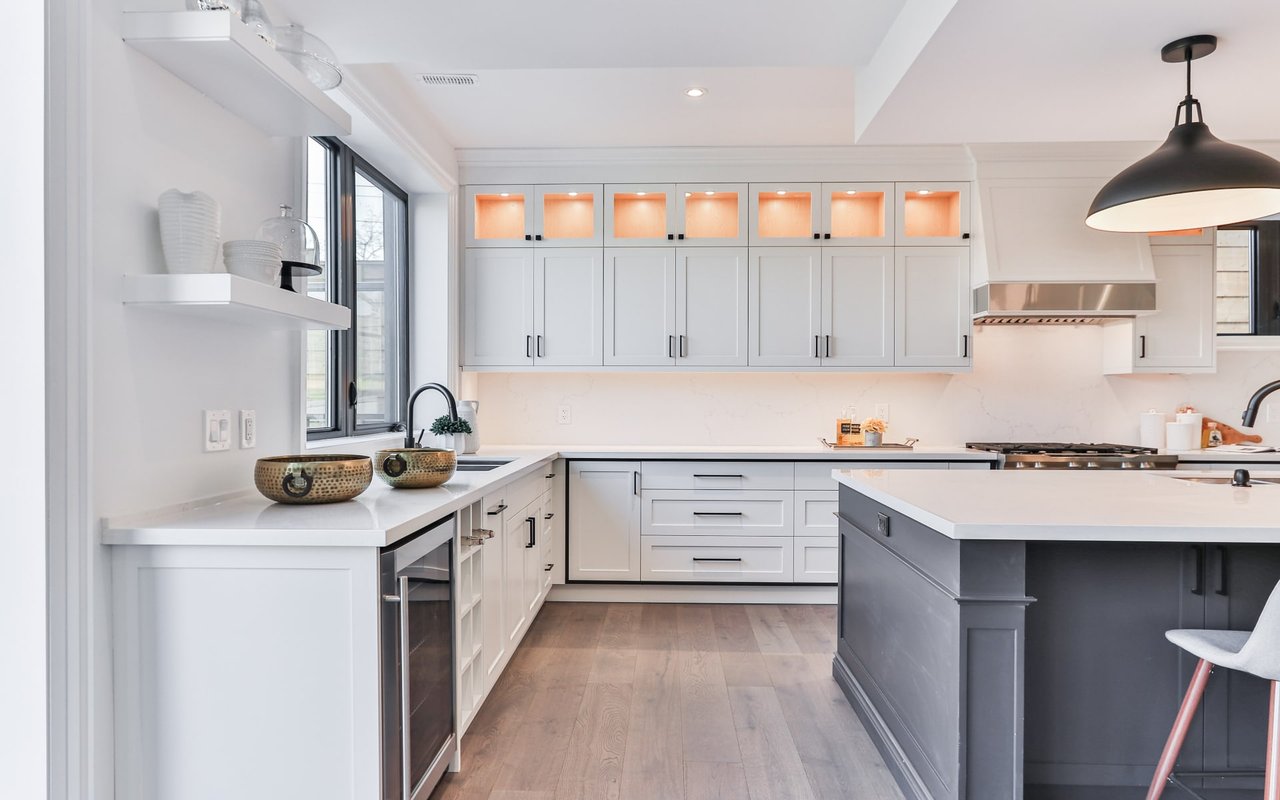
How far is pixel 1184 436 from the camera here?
403 cm

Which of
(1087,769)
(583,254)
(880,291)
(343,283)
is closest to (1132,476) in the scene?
(1087,769)

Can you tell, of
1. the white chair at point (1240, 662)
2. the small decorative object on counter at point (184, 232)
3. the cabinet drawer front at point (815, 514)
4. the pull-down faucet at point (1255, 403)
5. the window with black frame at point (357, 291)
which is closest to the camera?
the white chair at point (1240, 662)

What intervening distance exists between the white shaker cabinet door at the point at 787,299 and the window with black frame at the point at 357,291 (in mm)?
1962

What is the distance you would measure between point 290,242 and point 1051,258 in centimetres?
375

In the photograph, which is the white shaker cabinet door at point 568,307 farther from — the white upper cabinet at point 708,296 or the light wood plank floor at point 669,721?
the light wood plank floor at point 669,721

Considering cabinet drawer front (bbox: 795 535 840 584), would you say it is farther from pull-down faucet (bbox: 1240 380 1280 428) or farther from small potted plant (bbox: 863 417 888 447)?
pull-down faucet (bbox: 1240 380 1280 428)

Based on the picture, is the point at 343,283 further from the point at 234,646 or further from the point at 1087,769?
the point at 1087,769

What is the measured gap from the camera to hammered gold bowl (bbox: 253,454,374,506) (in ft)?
5.96

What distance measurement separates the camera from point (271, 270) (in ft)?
5.85

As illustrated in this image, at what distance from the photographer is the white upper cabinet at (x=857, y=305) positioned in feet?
13.2

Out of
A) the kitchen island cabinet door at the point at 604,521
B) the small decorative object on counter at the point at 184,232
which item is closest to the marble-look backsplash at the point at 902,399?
the kitchen island cabinet door at the point at 604,521

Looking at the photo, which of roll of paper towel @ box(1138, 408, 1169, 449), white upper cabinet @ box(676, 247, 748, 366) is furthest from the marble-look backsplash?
white upper cabinet @ box(676, 247, 748, 366)

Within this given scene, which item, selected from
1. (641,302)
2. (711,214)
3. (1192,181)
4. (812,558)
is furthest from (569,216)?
(1192,181)

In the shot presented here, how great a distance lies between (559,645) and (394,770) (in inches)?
65.5
